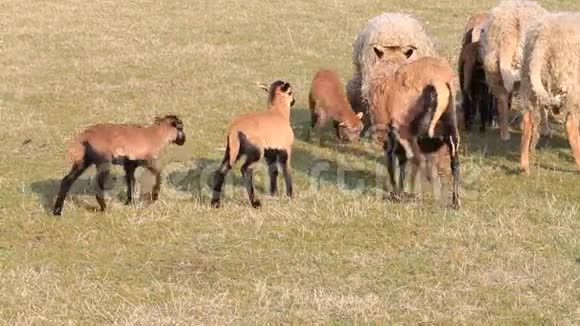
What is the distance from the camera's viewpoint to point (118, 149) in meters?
7.29

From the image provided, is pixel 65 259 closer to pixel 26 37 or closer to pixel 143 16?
pixel 26 37

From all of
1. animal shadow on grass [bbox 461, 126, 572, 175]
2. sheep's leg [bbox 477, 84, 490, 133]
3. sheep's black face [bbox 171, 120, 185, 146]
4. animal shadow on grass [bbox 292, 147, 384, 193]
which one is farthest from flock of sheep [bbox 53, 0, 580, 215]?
animal shadow on grass [bbox 292, 147, 384, 193]

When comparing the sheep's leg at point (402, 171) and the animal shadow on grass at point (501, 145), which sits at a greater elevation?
the sheep's leg at point (402, 171)

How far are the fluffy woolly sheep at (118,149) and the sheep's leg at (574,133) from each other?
388cm

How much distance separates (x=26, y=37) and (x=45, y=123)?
815 centimetres

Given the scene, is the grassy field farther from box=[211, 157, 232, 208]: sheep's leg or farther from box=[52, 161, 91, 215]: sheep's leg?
box=[52, 161, 91, 215]: sheep's leg

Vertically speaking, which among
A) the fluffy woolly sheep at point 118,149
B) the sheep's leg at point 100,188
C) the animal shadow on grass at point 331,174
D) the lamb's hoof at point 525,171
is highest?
the fluffy woolly sheep at point 118,149

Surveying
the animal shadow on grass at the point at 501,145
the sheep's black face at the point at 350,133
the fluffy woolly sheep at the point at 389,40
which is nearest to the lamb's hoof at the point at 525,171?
the animal shadow on grass at the point at 501,145

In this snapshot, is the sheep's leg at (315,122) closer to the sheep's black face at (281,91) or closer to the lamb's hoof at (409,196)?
the sheep's black face at (281,91)

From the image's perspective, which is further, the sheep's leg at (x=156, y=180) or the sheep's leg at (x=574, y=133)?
the sheep's leg at (x=574, y=133)

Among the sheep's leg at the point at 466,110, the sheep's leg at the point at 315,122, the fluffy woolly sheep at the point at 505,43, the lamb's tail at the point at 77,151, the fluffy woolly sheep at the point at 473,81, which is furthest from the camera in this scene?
the sheep's leg at the point at 466,110

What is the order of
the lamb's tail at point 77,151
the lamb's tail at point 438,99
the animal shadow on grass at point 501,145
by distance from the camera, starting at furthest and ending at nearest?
1. the animal shadow on grass at point 501,145
2. the lamb's tail at point 438,99
3. the lamb's tail at point 77,151

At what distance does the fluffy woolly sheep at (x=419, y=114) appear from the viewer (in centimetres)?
732

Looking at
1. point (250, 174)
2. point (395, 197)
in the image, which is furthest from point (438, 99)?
point (250, 174)
